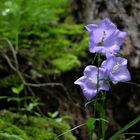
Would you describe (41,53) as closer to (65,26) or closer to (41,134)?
(65,26)

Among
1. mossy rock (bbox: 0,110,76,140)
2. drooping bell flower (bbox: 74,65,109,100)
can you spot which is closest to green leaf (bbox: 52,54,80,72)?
mossy rock (bbox: 0,110,76,140)

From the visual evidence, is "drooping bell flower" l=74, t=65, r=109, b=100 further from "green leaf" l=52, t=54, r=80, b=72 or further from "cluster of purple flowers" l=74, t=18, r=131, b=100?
"green leaf" l=52, t=54, r=80, b=72

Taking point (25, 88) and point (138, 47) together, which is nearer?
point (25, 88)

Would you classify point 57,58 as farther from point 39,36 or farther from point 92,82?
point 92,82

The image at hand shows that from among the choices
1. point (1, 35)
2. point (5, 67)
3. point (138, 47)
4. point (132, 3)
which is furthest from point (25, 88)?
point (132, 3)

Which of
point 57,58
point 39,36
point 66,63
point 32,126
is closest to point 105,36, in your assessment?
point 32,126

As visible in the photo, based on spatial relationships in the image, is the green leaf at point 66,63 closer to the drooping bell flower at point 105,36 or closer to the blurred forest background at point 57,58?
the blurred forest background at point 57,58
